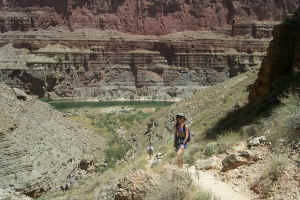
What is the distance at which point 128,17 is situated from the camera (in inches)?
2557

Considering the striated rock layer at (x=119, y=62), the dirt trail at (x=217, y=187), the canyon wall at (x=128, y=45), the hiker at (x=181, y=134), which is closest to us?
the dirt trail at (x=217, y=187)

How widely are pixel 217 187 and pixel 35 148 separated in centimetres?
888

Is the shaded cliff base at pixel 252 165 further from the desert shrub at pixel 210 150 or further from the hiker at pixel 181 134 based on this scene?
the hiker at pixel 181 134

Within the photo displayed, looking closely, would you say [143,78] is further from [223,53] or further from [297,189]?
[297,189]

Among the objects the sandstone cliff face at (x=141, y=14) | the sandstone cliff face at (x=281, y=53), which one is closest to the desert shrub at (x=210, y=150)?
the sandstone cliff face at (x=281, y=53)

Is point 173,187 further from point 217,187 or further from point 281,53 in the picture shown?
point 281,53

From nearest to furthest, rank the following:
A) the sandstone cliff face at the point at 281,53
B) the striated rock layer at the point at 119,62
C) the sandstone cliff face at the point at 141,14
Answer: the sandstone cliff face at the point at 281,53 → the striated rock layer at the point at 119,62 → the sandstone cliff face at the point at 141,14

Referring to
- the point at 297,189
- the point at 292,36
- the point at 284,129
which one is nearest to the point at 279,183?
the point at 297,189

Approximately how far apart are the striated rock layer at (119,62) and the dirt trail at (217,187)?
44.1m

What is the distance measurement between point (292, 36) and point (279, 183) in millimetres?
6893

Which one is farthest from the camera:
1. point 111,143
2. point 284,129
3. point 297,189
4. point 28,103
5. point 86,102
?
point 86,102

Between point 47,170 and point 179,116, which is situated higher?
point 179,116

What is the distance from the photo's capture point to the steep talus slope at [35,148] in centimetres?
1191

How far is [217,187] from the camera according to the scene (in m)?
5.89
